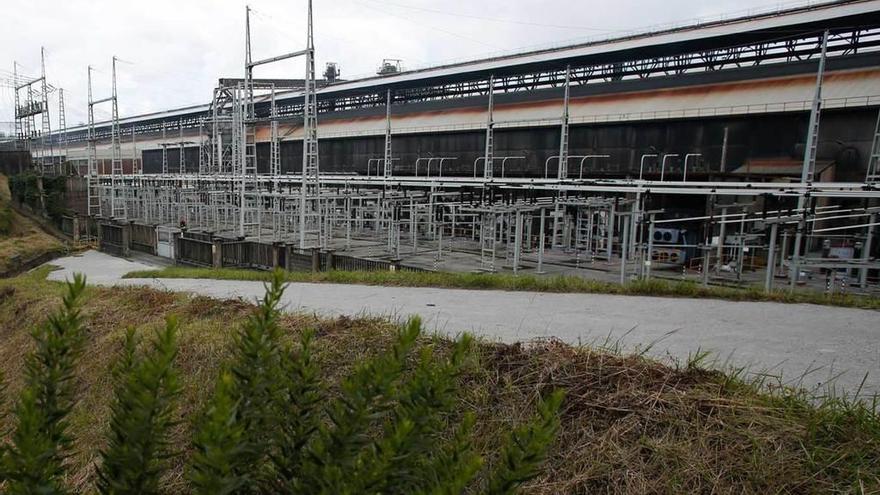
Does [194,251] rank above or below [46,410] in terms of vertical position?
below

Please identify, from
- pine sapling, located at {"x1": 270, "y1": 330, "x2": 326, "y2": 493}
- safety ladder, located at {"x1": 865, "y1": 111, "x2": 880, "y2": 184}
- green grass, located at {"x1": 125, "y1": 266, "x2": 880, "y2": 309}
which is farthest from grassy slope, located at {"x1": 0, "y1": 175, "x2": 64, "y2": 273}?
safety ladder, located at {"x1": 865, "y1": 111, "x2": 880, "y2": 184}

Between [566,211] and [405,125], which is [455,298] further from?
[405,125]

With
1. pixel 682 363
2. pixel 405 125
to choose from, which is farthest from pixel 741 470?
pixel 405 125

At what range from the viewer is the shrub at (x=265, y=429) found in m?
1.62

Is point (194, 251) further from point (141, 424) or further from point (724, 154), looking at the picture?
point (141, 424)

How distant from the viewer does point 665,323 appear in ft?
20.5

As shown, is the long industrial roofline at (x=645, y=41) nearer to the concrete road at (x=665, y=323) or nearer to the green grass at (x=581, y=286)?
the green grass at (x=581, y=286)

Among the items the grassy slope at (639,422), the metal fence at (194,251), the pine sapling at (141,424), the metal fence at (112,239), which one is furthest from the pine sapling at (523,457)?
the metal fence at (112,239)

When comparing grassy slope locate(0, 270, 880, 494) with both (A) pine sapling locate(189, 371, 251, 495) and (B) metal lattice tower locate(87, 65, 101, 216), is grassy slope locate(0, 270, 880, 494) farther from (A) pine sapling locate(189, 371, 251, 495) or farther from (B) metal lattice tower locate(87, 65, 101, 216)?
(B) metal lattice tower locate(87, 65, 101, 216)

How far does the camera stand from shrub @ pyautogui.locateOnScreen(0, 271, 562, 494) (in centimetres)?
162

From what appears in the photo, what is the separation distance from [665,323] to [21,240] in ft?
98.7

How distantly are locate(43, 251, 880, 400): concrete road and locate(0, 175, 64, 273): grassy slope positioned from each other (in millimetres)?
20195

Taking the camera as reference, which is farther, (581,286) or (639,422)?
(581,286)

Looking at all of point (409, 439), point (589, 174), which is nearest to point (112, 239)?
point (589, 174)
